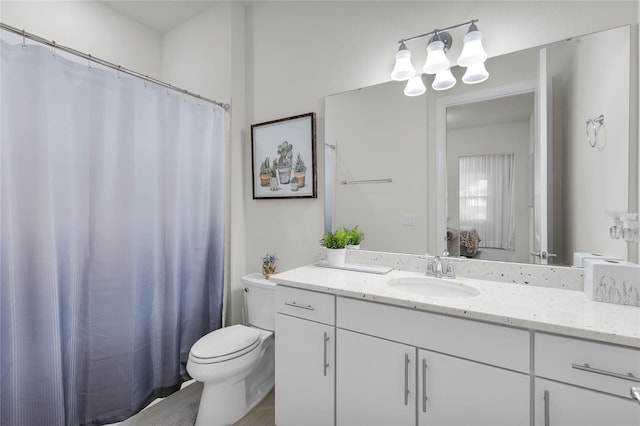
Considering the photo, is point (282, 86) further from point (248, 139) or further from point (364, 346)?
point (364, 346)

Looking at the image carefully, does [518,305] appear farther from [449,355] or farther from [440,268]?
[440,268]

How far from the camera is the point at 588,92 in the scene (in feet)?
4.41

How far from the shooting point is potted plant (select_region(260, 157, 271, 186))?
7.70ft

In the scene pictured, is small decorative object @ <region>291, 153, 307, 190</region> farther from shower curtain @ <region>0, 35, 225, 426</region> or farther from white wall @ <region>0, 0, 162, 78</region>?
white wall @ <region>0, 0, 162, 78</region>

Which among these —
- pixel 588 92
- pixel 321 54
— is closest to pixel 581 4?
pixel 588 92

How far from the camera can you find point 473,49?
149cm

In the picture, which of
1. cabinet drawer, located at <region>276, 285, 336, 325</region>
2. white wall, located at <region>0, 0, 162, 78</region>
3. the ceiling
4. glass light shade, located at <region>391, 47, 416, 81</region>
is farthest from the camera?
the ceiling

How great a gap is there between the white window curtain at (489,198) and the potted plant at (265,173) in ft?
4.42

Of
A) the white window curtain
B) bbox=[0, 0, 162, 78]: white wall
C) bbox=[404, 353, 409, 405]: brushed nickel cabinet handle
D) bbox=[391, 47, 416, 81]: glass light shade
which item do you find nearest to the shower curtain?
bbox=[0, 0, 162, 78]: white wall

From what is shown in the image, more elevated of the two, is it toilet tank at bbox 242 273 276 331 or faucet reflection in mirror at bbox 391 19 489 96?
faucet reflection in mirror at bbox 391 19 489 96

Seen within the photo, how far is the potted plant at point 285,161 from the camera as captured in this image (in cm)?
223

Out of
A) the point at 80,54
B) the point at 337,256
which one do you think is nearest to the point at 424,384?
the point at 337,256

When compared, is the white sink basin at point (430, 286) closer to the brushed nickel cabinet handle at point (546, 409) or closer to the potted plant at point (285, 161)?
the brushed nickel cabinet handle at point (546, 409)

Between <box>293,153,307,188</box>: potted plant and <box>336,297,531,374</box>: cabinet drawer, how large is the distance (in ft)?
3.37
